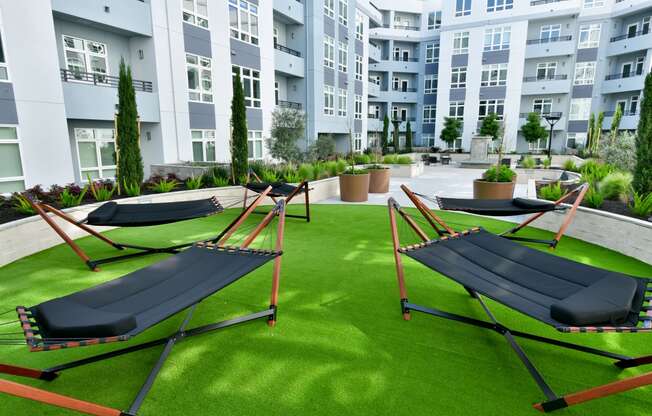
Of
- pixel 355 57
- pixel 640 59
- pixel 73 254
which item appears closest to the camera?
pixel 73 254

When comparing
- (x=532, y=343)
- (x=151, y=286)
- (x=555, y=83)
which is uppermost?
(x=555, y=83)

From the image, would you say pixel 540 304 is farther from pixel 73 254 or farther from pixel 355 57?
pixel 355 57

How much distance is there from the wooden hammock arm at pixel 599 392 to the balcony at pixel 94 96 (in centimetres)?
1298

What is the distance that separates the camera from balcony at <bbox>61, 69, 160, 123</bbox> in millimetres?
11352

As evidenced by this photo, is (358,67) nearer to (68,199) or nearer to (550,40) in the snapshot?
(550,40)

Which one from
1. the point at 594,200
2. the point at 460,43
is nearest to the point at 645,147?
the point at 594,200

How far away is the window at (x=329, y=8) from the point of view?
2225 cm

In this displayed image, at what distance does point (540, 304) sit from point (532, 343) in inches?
37.0

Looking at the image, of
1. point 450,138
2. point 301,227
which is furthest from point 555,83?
point 301,227

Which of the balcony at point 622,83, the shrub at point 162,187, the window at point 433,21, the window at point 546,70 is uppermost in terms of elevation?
the window at point 433,21

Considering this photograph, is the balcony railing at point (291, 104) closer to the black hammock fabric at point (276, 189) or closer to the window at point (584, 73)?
the black hammock fabric at point (276, 189)

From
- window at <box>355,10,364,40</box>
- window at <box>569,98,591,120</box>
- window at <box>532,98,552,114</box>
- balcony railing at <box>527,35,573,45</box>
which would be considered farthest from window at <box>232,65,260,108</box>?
window at <box>569,98,591,120</box>

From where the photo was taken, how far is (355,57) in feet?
86.3

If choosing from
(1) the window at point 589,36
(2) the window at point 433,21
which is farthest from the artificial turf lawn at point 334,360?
(2) the window at point 433,21
